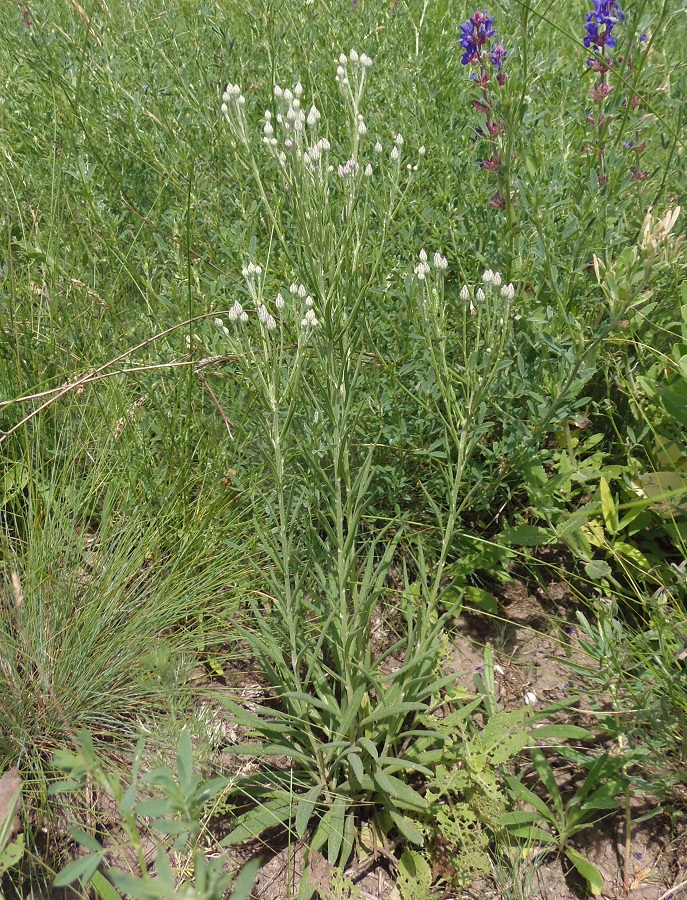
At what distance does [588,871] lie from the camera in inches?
62.7

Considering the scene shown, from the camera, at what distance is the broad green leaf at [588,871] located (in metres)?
1.59

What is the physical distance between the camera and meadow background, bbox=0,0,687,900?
63.1 inches

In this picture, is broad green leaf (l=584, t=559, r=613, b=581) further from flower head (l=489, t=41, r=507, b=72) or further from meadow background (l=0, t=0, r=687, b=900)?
flower head (l=489, t=41, r=507, b=72)

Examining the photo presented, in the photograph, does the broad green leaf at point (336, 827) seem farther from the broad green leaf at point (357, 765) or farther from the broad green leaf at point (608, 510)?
the broad green leaf at point (608, 510)

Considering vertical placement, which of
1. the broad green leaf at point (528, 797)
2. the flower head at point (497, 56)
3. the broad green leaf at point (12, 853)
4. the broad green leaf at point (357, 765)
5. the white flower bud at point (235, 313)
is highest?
the flower head at point (497, 56)

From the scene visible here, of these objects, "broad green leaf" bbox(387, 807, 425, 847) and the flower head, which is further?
the flower head

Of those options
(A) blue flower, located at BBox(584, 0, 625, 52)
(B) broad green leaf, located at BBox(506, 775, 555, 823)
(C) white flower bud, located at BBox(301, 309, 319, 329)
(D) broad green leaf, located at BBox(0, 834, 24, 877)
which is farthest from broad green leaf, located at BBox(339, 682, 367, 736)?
(A) blue flower, located at BBox(584, 0, 625, 52)

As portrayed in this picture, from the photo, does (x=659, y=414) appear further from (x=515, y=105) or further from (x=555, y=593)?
(x=515, y=105)

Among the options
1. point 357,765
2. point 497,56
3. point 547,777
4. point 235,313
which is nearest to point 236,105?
point 235,313

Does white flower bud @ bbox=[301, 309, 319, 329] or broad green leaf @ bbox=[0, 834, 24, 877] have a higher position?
white flower bud @ bbox=[301, 309, 319, 329]

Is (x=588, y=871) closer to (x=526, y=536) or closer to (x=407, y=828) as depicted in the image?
(x=407, y=828)

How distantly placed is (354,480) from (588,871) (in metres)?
1.12

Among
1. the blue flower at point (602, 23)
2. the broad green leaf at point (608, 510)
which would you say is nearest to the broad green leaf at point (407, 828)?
the broad green leaf at point (608, 510)

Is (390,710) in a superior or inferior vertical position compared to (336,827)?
superior
